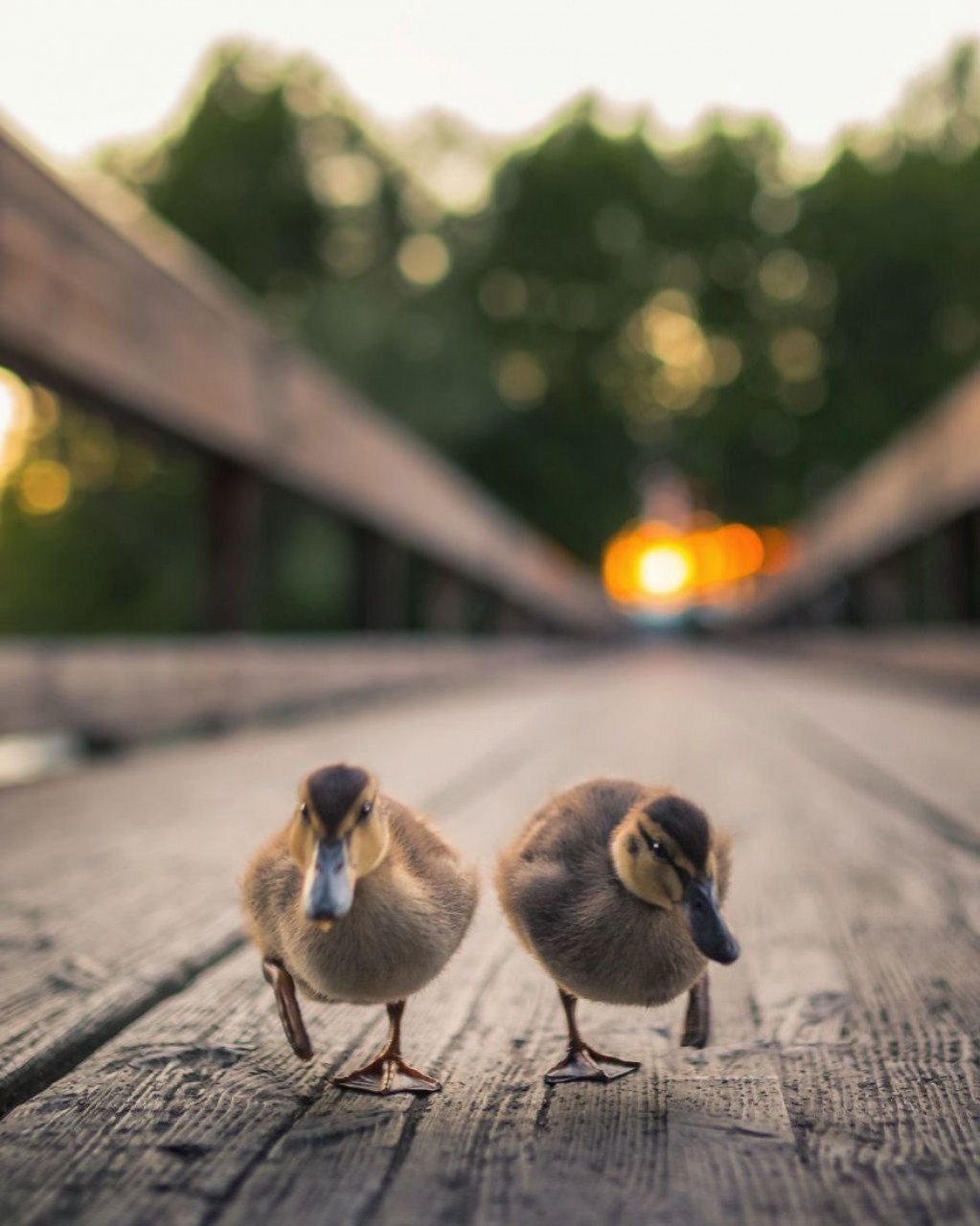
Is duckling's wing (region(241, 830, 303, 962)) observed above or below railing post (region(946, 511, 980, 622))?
below

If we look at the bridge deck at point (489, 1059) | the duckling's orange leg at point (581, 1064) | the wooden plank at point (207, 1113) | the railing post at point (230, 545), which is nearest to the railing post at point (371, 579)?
the railing post at point (230, 545)

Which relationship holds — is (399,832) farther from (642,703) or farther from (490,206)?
(490,206)

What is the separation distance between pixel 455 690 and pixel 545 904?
6309mm

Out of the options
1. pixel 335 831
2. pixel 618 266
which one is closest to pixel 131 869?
pixel 335 831

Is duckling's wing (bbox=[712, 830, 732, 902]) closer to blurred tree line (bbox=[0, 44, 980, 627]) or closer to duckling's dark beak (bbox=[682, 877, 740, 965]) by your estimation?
duckling's dark beak (bbox=[682, 877, 740, 965])

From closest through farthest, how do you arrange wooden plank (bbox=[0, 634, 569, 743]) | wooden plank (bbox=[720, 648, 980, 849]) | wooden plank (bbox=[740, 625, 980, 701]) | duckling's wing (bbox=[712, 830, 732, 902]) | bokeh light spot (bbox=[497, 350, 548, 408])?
duckling's wing (bbox=[712, 830, 732, 902]) < wooden plank (bbox=[720, 648, 980, 849]) < wooden plank (bbox=[0, 634, 569, 743]) < wooden plank (bbox=[740, 625, 980, 701]) < bokeh light spot (bbox=[497, 350, 548, 408])

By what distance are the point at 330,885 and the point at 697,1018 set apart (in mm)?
403

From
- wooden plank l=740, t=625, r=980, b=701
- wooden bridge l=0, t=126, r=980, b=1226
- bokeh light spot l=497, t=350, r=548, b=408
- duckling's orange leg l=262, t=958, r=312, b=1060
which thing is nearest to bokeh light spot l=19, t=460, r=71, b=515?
bokeh light spot l=497, t=350, r=548, b=408

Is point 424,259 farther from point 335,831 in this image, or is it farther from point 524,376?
point 335,831

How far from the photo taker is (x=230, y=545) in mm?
4039

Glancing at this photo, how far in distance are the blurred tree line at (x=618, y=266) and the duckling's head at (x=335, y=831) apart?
1896 centimetres

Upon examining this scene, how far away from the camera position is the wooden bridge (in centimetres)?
85

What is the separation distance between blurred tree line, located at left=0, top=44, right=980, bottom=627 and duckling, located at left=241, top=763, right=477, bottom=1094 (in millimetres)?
18866

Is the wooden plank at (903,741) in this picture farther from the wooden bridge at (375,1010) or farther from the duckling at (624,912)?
the duckling at (624,912)
